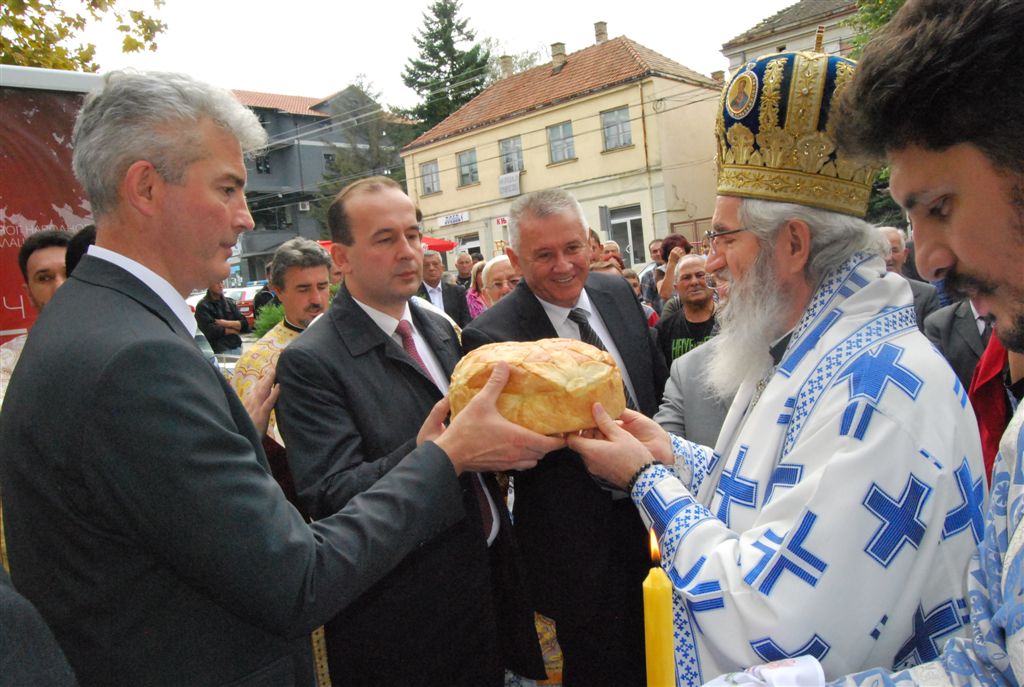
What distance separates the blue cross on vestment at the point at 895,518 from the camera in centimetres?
149

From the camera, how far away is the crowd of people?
119cm

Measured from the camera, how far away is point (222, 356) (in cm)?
877

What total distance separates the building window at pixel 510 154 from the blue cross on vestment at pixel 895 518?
3011 cm

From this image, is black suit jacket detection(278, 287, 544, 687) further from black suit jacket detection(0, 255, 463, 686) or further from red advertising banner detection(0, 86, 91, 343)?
red advertising banner detection(0, 86, 91, 343)

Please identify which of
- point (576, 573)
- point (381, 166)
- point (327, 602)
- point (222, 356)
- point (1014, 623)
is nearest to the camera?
point (1014, 623)

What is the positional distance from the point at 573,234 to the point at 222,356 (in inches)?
262

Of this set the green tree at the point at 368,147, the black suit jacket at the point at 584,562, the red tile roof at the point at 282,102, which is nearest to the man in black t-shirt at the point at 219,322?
the black suit jacket at the point at 584,562

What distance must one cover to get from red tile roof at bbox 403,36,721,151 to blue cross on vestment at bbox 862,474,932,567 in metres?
26.4

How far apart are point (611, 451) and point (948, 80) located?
129 centimetres

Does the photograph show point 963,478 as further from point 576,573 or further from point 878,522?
point 576,573

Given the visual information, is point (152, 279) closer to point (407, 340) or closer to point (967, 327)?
point (407, 340)

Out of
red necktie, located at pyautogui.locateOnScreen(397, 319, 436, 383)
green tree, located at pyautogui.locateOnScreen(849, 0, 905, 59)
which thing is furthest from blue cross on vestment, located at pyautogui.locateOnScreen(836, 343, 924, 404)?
green tree, located at pyautogui.locateOnScreen(849, 0, 905, 59)

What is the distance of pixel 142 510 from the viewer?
1.36 m

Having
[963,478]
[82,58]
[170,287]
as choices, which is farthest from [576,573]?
[82,58]
